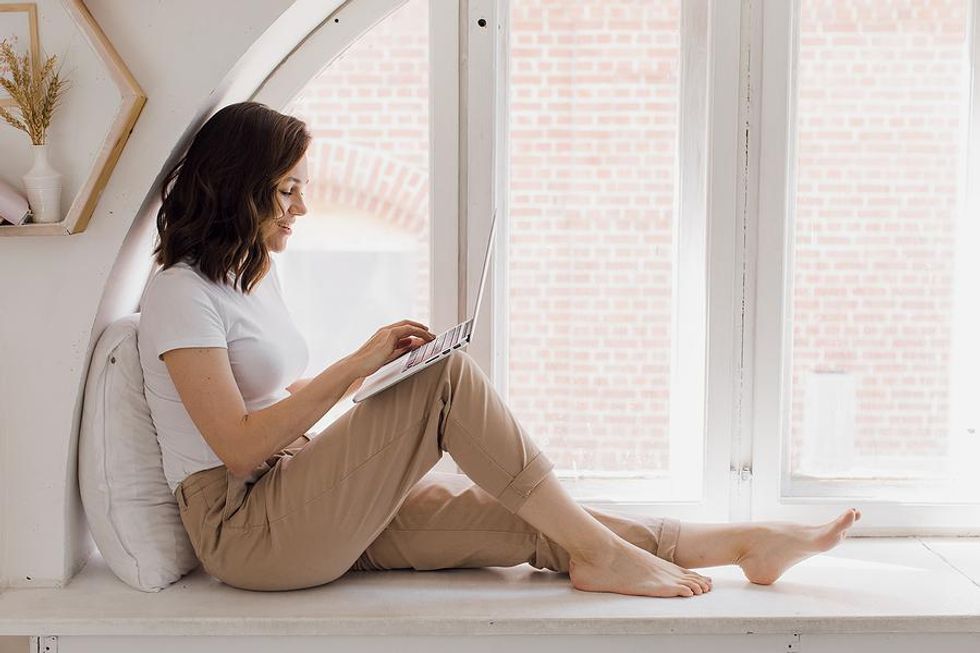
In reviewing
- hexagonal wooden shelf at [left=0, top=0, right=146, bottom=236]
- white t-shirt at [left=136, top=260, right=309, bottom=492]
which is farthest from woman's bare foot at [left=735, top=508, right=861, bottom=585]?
hexagonal wooden shelf at [left=0, top=0, right=146, bottom=236]

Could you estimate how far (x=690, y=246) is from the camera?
2486 millimetres

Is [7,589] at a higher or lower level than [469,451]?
lower

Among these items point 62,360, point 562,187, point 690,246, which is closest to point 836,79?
point 690,246

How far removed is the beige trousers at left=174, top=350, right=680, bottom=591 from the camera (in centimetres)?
199

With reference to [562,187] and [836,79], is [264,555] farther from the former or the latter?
[836,79]

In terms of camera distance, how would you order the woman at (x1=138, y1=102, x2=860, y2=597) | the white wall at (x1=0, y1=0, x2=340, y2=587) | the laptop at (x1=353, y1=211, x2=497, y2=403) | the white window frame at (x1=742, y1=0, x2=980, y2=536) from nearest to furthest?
the laptop at (x1=353, y1=211, x2=497, y2=403)
the woman at (x1=138, y1=102, x2=860, y2=597)
the white wall at (x1=0, y1=0, x2=340, y2=587)
the white window frame at (x1=742, y1=0, x2=980, y2=536)

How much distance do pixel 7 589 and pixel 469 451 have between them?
3.16ft

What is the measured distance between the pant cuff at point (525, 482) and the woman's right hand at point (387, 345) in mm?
314

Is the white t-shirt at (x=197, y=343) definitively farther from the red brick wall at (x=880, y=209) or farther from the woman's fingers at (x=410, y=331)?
the red brick wall at (x=880, y=209)

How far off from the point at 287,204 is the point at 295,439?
0.47 m

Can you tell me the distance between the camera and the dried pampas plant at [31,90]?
6.59 ft

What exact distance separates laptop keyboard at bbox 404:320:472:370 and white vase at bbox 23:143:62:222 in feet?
2.44

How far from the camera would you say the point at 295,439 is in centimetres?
202

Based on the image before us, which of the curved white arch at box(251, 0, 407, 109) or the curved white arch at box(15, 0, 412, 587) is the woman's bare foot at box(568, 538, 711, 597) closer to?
the curved white arch at box(15, 0, 412, 587)
